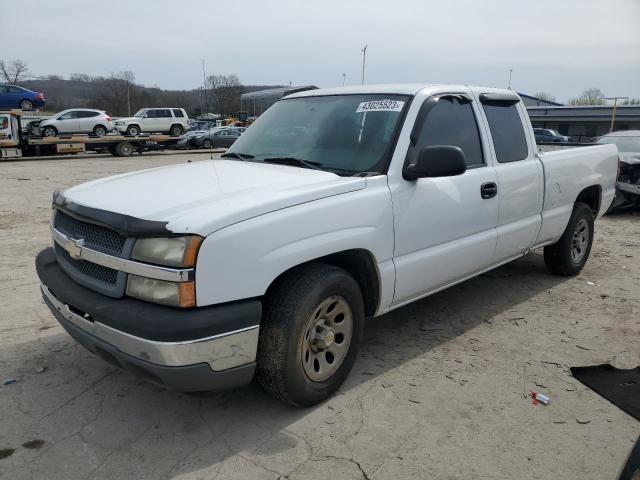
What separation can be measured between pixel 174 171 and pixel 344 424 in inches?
80.9

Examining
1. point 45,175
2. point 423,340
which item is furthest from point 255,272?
point 45,175

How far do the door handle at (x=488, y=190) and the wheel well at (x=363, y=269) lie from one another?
1.28 metres

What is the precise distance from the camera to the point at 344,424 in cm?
295

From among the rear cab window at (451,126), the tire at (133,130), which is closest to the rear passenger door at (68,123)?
the tire at (133,130)

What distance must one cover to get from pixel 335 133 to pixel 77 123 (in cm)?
2556

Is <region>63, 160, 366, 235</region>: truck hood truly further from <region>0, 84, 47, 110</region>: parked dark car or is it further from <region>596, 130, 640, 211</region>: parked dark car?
<region>0, 84, 47, 110</region>: parked dark car

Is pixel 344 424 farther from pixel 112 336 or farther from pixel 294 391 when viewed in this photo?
pixel 112 336

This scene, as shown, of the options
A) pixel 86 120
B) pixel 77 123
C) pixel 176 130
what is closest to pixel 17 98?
pixel 77 123

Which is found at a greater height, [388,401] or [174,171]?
[174,171]

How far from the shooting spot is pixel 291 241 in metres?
2.72

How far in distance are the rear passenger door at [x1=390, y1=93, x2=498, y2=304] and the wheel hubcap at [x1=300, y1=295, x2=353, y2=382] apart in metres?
0.49

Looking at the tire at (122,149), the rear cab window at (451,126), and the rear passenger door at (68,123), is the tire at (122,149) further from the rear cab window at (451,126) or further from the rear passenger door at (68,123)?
the rear cab window at (451,126)

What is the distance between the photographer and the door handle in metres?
3.99

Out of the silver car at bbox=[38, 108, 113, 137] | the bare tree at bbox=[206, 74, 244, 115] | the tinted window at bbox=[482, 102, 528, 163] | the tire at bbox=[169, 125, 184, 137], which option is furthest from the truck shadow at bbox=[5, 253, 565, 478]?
the bare tree at bbox=[206, 74, 244, 115]
